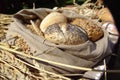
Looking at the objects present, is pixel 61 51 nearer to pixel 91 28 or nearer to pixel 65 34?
pixel 65 34

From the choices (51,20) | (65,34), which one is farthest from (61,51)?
(51,20)

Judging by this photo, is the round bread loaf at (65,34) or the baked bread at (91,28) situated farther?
the baked bread at (91,28)

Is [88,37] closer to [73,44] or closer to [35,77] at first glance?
[73,44]

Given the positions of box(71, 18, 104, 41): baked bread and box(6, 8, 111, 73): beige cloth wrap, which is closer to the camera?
box(6, 8, 111, 73): beige cloth wrap

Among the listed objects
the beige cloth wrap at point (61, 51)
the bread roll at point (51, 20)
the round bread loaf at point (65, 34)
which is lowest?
the beige cloth wrap at point (61, 51)

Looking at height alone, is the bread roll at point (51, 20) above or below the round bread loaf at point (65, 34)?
above

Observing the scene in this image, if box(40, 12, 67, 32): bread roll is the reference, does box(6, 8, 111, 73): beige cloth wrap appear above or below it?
below
